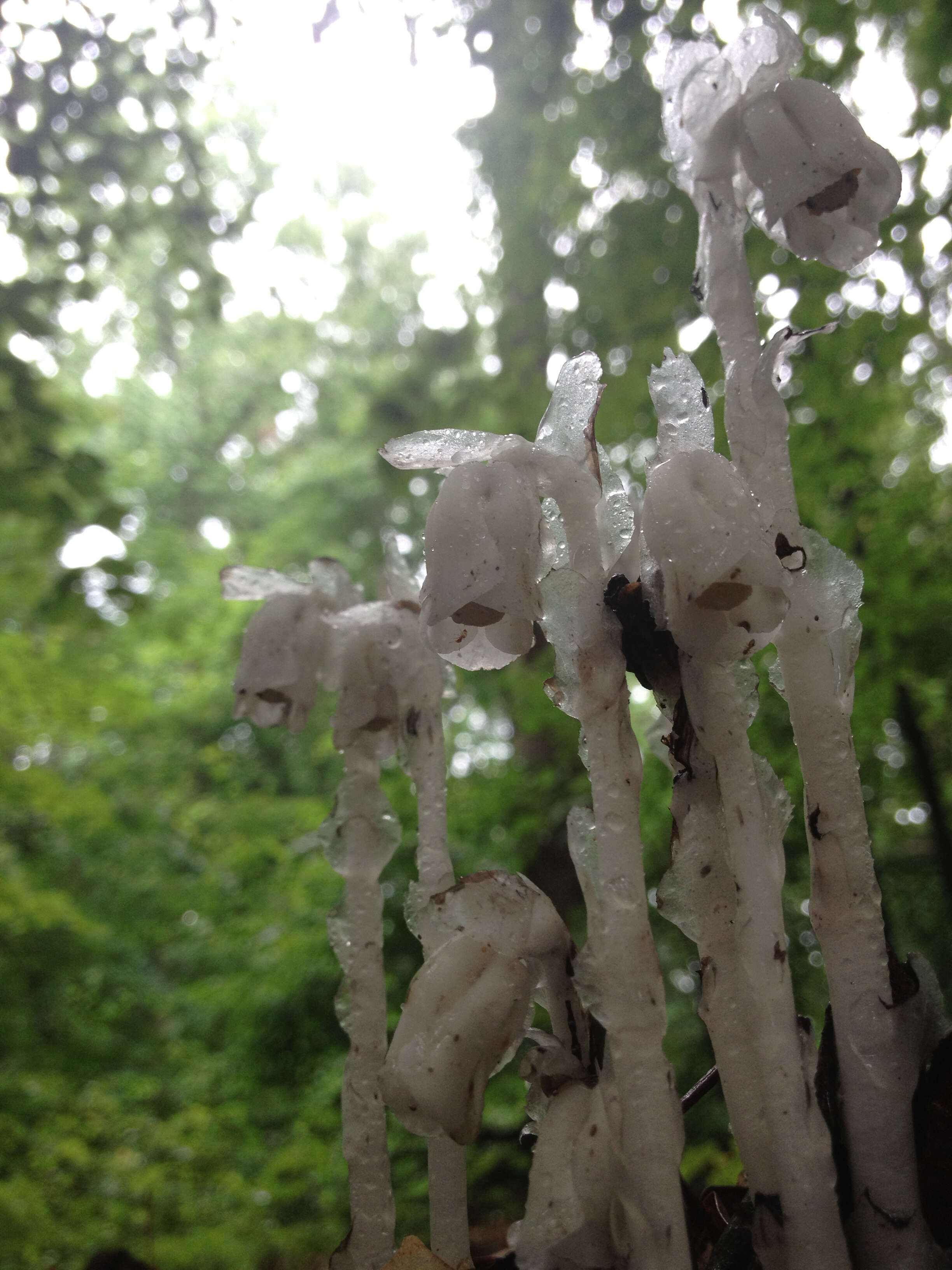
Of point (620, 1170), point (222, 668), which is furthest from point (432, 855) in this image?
point (222, 668)

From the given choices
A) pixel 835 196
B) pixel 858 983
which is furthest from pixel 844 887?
pixel 835 196

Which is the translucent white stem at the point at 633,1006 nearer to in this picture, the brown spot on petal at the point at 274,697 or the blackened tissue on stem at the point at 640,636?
the blackened tissue on stem at the point at 640,636

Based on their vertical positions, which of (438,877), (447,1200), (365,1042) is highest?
(438,877)

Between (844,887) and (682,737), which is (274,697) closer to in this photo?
(682,737)

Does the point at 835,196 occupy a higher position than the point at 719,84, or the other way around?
the point at 719,84

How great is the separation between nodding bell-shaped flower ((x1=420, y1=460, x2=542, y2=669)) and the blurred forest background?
2.30 feet

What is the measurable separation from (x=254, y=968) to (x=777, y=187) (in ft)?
8.70

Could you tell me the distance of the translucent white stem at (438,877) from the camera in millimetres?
783

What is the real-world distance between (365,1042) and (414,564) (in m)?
0.59

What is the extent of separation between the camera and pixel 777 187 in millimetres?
713

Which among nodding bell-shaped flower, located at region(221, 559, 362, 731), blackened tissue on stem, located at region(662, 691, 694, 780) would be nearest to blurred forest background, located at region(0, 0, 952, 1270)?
nodding bell-shaped flower, located at region(221, 559, 362, 731)

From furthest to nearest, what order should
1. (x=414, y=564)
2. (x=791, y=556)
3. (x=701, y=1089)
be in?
(x=414, y=564), (x=701, y=1089), (x=791, y=556)

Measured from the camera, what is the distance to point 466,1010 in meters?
0.62

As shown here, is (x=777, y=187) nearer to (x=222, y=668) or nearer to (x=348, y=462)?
(x=222, y=668)
